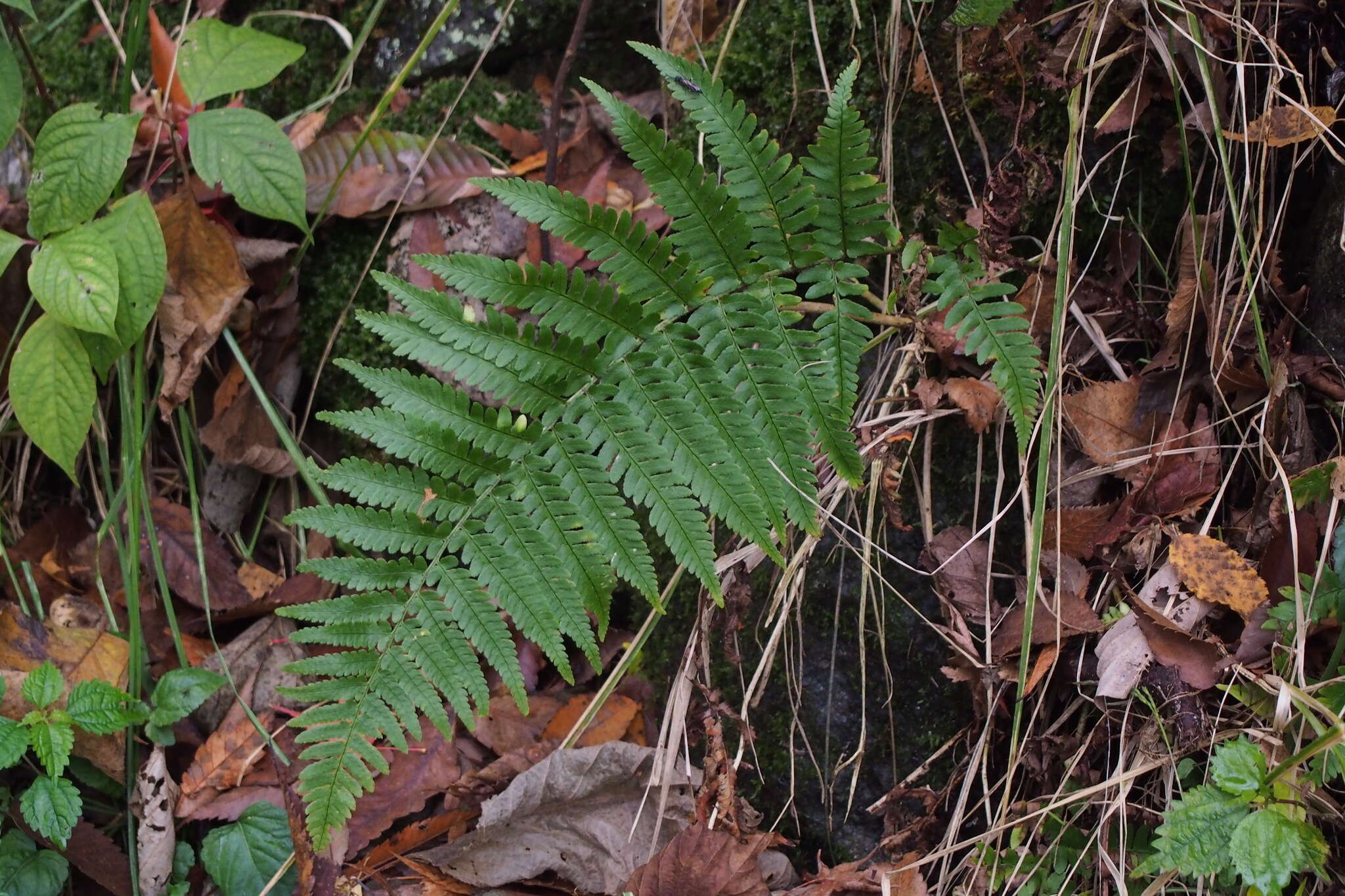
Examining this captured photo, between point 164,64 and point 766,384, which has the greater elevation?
point 164,64

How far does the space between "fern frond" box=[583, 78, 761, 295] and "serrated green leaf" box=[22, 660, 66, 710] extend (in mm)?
1678

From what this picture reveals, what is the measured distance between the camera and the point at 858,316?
5.77ft

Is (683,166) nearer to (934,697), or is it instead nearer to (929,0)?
(929,0)

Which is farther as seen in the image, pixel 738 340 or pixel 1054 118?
pixel 1054 118

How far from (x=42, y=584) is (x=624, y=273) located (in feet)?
6.32

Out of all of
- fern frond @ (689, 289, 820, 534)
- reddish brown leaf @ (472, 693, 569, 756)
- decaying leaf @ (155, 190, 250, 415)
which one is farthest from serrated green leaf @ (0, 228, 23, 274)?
fern frond @ (689, 289, 820, 534)

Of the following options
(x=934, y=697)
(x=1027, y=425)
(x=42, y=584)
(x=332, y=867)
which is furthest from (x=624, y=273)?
(x=42, y=584)

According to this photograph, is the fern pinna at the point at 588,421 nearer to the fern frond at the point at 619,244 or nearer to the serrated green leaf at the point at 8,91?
the fern frond at the point at 619,244

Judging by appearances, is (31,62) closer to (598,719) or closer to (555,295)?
(555,295)

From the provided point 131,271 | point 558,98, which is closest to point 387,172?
point 558,98

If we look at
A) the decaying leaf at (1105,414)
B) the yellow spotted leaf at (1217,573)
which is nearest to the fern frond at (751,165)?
the decaying leaf at (1105,414)

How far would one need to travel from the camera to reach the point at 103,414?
99.8 inches

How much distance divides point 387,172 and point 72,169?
744mm

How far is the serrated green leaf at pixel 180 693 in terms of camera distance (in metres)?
2.15
